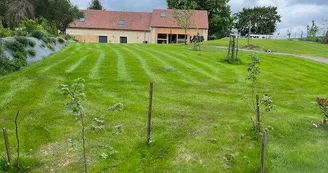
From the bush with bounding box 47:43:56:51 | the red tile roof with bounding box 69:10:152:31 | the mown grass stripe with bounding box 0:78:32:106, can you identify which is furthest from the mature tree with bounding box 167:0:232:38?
the mown grass stripe with bounding box 0:78:32:106

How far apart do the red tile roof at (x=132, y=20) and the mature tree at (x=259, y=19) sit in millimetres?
19365

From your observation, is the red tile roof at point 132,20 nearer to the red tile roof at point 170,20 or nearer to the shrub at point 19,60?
the red tile roof at point 170,20

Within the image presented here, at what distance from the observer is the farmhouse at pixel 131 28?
46594 mm

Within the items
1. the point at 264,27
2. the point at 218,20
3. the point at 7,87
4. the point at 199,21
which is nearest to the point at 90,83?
the point at 7,87

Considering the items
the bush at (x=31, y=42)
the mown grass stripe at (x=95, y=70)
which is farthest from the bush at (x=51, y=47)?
the mown grass stripe at (x=95, y=70)

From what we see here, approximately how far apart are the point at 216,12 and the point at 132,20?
1451 cm

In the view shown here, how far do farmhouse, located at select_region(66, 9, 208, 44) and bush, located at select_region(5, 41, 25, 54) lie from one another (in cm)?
3458

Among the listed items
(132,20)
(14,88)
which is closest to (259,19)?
(132,20)

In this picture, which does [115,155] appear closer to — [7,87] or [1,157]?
[1,157]

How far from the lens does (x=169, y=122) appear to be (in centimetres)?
695

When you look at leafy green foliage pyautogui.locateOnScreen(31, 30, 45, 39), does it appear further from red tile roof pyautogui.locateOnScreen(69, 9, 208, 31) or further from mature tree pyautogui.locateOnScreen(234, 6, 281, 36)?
mature tree pyautogui.locateOnScreen(234, 6, 281, 36)

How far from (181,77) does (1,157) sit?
7491mm

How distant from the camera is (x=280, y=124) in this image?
695 centimetres

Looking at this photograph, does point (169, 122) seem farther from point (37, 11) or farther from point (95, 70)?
point (37, 11)
